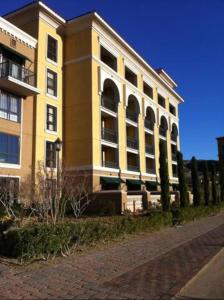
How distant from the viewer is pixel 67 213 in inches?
1003

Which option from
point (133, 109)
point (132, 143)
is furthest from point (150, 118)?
point (132, 143)

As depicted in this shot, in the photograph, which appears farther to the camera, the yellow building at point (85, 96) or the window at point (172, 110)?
the window at point (172, 110)

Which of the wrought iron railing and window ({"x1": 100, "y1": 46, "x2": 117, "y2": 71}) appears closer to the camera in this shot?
window ({"x1": 100, "y1": 46, "x2": 117, "y2": 71})

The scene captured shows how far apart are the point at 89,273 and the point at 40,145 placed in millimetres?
20316

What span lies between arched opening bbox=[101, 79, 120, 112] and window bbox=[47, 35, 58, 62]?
581 cm

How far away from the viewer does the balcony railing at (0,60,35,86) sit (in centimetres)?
2519

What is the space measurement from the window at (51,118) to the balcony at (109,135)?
4774mm

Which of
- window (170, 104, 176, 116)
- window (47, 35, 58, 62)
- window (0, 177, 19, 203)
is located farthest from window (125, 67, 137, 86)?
window (0, 177, 19, 203)

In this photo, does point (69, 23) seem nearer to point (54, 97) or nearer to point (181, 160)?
point (54, 97)

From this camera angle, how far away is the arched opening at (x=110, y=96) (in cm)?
3459

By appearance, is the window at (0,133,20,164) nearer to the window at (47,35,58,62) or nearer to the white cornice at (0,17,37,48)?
the white cornice at (0,17,37,48)

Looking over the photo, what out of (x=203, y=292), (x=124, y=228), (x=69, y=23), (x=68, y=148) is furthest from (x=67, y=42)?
(x=203, y=292)

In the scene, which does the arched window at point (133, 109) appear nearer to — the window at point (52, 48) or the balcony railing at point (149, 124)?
the balcony railing at point (149, 124)

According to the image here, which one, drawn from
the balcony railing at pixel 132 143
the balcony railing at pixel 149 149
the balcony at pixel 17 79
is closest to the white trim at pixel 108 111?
the balcony railing at pixel 132 143
